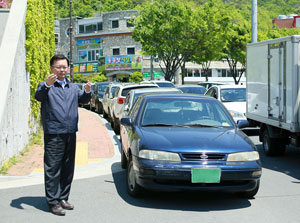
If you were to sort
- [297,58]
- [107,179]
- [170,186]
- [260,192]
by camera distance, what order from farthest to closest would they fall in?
[297,58] → [107,179] → [260,192] → [170,186]

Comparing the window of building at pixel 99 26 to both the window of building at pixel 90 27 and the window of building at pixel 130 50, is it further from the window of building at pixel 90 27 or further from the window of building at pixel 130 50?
the window of building at pixel 130 50

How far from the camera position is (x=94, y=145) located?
1242cm

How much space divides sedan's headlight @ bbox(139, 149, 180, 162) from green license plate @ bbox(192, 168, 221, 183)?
0.30 meters

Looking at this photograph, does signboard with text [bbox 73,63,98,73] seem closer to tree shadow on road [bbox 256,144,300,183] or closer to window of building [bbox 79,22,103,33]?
window of building [bbox 79,22,103,33]

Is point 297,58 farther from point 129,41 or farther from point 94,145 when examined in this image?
point 129,41

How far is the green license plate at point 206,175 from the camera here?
6.00 m

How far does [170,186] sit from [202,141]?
736 millimetres

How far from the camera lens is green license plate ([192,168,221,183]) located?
5996 millimetres

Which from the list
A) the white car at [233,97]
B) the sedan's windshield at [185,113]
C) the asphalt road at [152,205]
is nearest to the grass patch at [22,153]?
the asphalt road at [152,205]

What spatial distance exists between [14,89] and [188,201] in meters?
4.77

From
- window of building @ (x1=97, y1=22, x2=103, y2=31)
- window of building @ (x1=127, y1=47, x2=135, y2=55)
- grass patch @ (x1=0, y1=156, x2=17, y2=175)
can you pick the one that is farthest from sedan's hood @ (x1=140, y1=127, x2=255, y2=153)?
window of building @ (x1=97, y1=22, x2=103, y2=31)

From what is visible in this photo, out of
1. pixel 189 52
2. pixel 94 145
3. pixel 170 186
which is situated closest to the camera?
pixel 170 186

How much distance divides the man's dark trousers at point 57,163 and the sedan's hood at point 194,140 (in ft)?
3.24

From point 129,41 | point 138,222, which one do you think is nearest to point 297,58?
point 138,222
